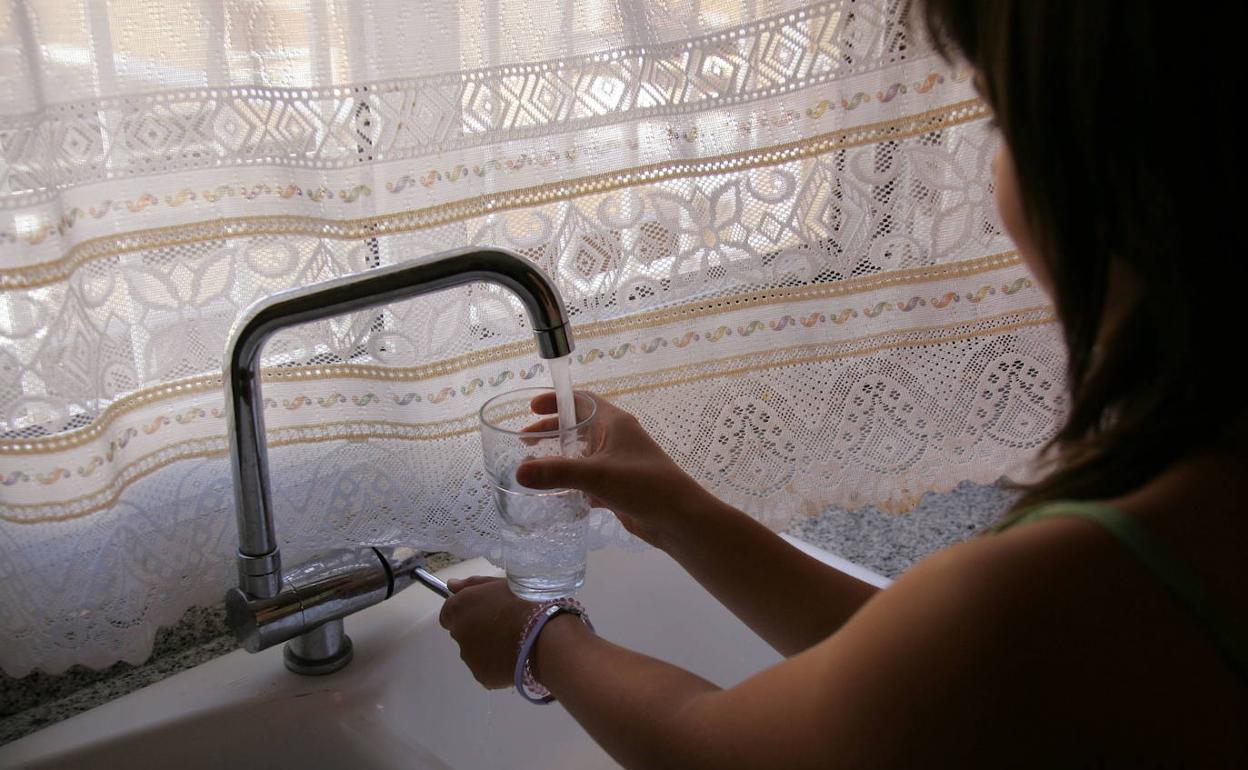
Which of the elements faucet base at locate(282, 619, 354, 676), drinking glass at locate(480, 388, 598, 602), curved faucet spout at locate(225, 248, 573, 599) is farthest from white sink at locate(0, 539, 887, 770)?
curved faucet spout at locate(225, 248, 573, 599)

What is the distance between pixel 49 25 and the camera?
71 centimetres

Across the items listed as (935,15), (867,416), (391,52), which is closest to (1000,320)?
(867,416)

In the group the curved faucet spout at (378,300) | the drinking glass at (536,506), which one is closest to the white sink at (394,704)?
the drinking glass at (536,506)

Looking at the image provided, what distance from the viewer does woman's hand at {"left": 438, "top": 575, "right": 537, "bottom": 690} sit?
0.80m

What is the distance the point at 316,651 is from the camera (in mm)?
984

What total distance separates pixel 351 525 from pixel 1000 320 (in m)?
0.65

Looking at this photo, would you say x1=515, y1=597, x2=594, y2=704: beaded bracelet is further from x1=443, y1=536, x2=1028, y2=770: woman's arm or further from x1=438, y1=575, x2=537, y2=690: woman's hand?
x1=443, y1=536, x2=1028, y2=770: woman's arm

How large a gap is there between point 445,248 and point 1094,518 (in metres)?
0.54

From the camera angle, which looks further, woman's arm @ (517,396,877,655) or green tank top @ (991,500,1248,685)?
woman's arm @ (517,396,877,655)

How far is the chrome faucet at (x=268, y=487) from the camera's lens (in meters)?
0.75

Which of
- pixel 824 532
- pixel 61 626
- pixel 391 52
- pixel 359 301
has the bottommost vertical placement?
pixel 824 532

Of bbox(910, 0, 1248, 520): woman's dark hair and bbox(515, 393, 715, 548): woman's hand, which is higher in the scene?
bbox(910, 0, 1248, 520): woman's dark hair

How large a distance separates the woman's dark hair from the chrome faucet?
1.03ft

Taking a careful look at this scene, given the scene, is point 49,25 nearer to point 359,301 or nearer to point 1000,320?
point 359,301
